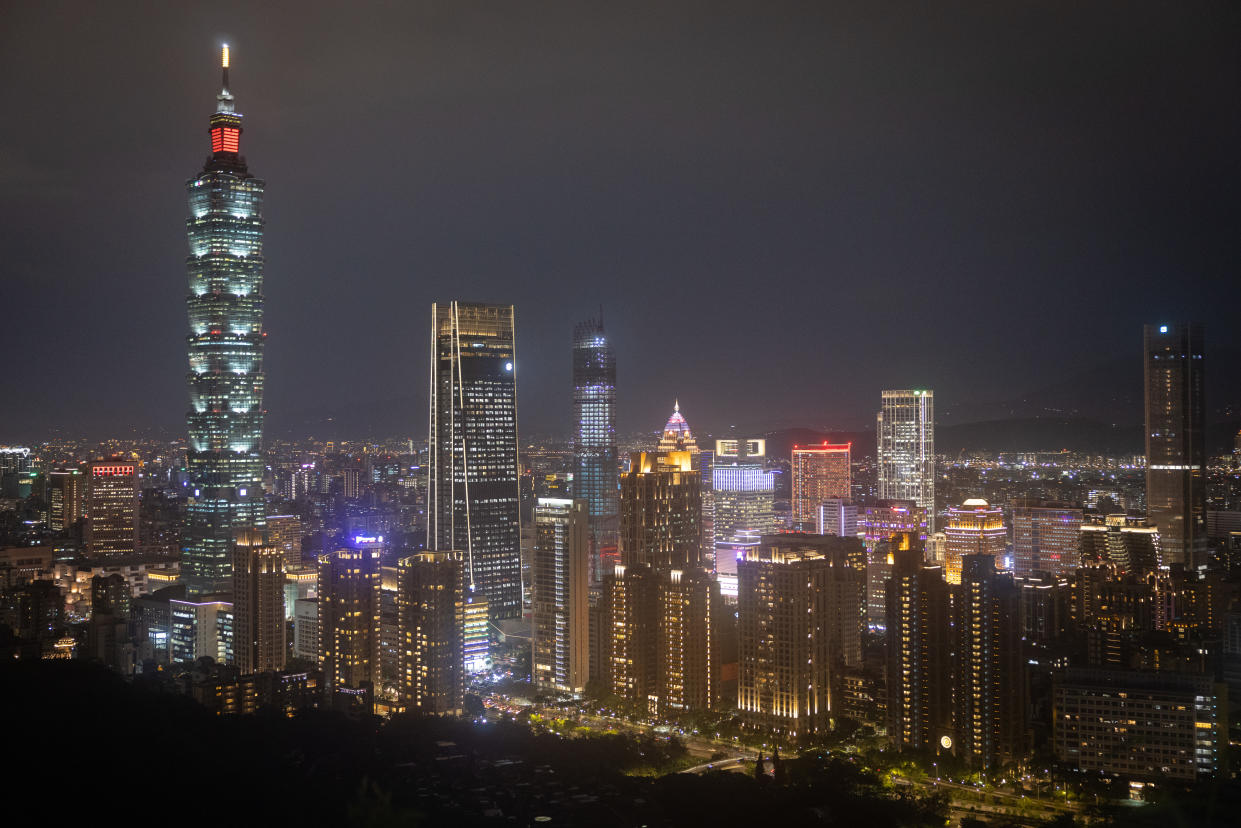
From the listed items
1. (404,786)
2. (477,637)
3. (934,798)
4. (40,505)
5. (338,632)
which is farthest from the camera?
(40,505)

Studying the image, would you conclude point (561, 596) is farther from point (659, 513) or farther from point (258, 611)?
point (258, 611)

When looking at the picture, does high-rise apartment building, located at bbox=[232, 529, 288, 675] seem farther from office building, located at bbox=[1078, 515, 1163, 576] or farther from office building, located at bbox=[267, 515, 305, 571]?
office building, located at bbox=[1078, 515, 1163, 576]

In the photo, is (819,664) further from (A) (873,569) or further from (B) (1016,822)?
(A) (873,569)

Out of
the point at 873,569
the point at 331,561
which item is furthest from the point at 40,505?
the point at 873,569

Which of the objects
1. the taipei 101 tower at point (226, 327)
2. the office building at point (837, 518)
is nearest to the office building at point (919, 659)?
the office building at point (837, 518)

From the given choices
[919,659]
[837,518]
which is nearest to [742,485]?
[837,518]

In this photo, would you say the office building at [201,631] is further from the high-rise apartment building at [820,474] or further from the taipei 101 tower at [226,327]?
the high-rise apartment building at [820,474]

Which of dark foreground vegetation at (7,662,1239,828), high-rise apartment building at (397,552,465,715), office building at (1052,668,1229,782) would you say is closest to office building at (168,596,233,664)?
high-rise apartment building at (397,552,465,715)
